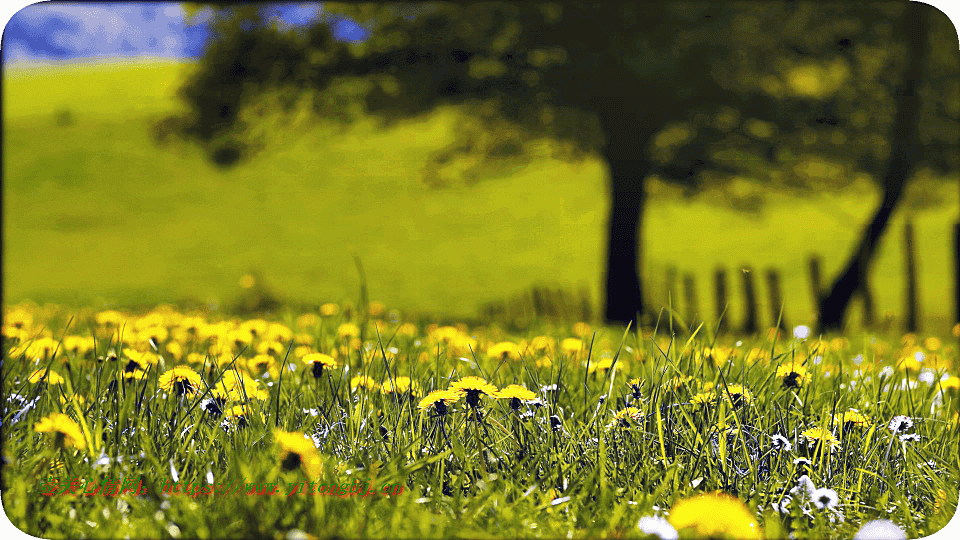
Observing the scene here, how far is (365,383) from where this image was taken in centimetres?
188

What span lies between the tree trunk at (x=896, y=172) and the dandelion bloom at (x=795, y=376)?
188 inches

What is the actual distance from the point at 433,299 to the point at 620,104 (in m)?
9.48

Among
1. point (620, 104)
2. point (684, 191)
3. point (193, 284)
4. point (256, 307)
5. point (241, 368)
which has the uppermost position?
point (620, 104)

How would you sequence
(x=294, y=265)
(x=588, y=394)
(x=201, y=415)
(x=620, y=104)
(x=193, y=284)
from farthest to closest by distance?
(x=294, y=265)
(x=193, y=284)
(x=620, y=104)
(x=588, y=394)
(x=201, y=415)

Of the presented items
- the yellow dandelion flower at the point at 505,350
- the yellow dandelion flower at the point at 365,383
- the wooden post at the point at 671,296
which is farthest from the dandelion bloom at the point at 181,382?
the wooden post at the point at 671,296

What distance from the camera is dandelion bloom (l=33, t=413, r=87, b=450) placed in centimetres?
138

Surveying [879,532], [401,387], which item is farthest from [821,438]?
[401,387]

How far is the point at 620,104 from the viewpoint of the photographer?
7316 mm

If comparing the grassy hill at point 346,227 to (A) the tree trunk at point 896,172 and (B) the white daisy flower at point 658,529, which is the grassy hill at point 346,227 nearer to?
(A) the tree trunk at point 896,172

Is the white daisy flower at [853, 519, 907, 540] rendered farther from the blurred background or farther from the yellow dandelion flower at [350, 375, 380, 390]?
the blurred background

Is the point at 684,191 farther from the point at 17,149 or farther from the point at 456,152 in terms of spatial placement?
the point at 17,149

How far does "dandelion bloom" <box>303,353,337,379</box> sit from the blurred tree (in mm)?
4375

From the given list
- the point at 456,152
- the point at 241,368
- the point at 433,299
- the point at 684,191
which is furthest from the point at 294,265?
the point at 241,368

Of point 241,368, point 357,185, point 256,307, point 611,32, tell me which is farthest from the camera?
point 357,185
